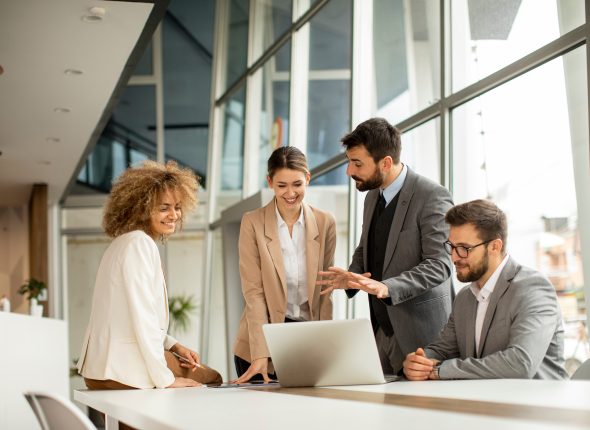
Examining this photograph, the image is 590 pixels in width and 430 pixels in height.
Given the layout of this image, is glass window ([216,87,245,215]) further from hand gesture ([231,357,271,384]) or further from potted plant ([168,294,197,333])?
hand gesture ([231,357,271,384])

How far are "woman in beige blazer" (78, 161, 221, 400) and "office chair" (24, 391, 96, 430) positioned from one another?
3.13 feet

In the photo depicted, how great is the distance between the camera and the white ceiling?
5.79 meters

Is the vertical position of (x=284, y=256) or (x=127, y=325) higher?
(x=284, y=256)

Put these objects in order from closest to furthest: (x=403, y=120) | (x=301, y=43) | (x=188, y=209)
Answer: (x=188, y=209) < (x=403, y=120) < (x=301, y=43)

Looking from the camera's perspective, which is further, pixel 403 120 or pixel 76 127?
pixel 76 127

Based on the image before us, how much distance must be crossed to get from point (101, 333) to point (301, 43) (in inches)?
229

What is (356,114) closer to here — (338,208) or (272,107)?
(338,208)

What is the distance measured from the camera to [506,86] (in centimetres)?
448

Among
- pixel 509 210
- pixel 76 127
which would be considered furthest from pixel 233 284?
pixel 509 210

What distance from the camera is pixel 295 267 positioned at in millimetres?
3502

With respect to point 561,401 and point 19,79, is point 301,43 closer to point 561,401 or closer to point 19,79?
point 19,79

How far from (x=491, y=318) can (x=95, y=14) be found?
4053mm

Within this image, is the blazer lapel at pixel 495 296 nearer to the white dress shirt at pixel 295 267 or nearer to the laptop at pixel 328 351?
the laptop at pixel 328 351

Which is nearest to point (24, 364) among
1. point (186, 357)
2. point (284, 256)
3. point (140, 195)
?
point (284, 256)
